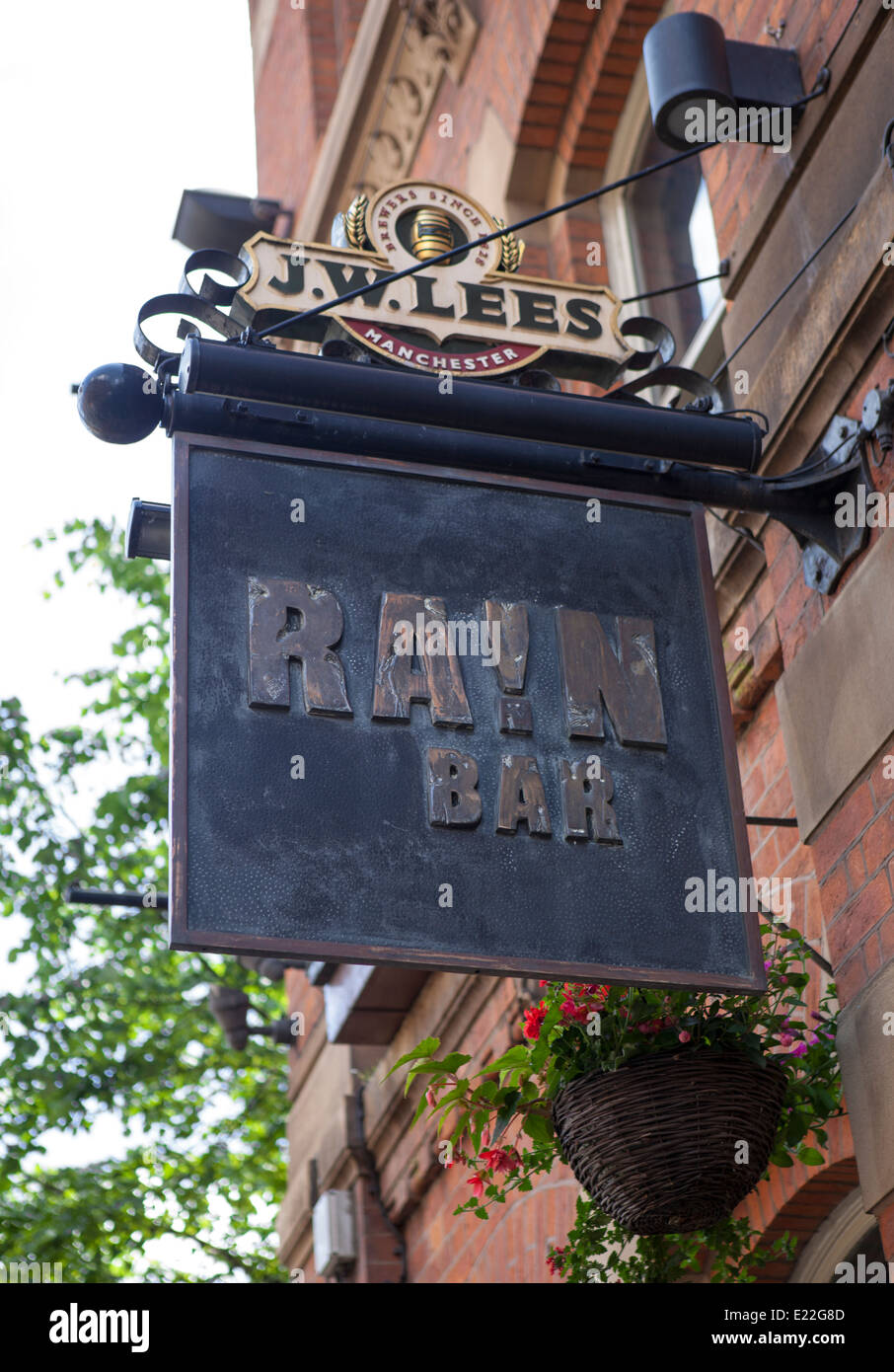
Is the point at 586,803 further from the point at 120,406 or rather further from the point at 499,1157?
the point at 120,406

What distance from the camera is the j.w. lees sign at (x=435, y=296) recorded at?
4.76m

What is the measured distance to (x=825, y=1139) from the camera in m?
4.33

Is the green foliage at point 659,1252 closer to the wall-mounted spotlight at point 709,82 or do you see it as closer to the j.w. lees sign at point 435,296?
the j.w. lees sign at point 435,296

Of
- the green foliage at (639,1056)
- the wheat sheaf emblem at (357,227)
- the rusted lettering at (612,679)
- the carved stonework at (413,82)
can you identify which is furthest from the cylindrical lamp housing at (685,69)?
the carved stonework at (413,82)

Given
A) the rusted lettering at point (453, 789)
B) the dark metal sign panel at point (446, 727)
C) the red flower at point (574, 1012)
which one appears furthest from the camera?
the red flower at point (574, 1012)

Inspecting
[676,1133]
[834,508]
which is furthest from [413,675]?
[834,508]

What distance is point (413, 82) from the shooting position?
388 inches

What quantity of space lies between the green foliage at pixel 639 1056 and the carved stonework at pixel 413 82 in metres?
5.92

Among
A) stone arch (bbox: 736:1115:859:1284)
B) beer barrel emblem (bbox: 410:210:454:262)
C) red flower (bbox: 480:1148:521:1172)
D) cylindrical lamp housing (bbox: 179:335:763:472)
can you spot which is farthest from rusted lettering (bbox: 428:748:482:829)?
beer barrel emblem (bbox: 410:210:454:262)

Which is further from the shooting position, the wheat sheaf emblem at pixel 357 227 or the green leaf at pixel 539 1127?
the wheat sheaf emblem at pixel 357 227

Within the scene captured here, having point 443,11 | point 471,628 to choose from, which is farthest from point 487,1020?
point 443,11

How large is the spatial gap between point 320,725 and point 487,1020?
354 centimetres

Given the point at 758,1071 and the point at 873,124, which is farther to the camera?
the point at 873,124
